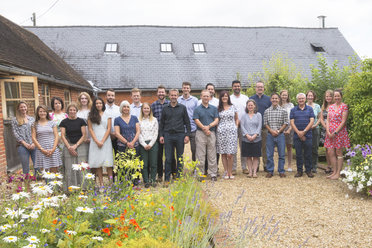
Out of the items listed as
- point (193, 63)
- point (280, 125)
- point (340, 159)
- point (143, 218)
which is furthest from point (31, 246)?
point (193, 63)

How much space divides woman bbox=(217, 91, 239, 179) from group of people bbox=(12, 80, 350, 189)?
2 centimetres

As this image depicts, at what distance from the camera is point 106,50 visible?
20.3m

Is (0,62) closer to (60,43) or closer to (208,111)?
(208,111)

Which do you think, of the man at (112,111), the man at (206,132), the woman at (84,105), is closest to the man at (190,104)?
the man at (206,132)

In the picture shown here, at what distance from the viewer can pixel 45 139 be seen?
5.55 meters

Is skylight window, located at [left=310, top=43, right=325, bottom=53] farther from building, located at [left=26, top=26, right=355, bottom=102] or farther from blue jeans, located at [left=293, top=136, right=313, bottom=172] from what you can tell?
blue jeans, located at [left=293, top=136, right=313, bottom=172]

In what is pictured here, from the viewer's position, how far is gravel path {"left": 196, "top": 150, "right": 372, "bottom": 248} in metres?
3.66

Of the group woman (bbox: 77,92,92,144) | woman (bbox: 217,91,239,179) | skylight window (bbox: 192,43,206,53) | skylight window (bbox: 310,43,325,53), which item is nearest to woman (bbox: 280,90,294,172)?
woman (bbox: 217,91,239,179)

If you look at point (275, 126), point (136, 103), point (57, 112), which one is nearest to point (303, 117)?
point (275, 126)

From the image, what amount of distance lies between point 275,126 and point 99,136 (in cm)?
355

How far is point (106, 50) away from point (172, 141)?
51.7 feet

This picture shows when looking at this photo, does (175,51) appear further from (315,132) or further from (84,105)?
(84,105)

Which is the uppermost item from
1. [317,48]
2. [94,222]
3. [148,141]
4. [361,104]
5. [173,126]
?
[317,48]

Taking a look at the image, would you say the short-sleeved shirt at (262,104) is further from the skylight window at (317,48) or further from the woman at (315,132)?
the skylight window at (317,48)
